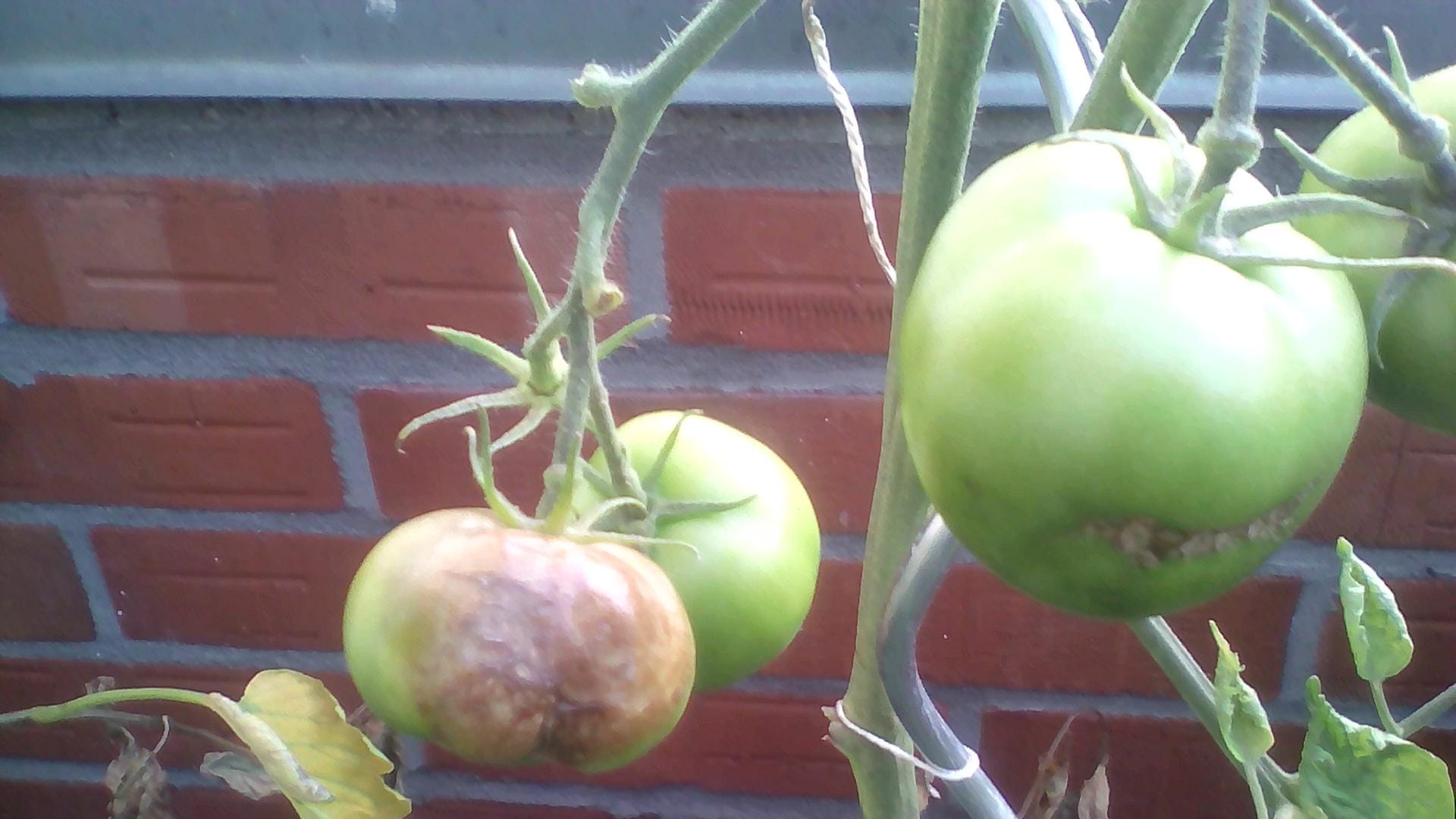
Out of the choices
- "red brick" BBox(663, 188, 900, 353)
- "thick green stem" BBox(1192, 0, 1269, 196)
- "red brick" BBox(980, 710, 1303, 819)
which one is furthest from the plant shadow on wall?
"red brick" BBox(980, 710, 1303, 819)

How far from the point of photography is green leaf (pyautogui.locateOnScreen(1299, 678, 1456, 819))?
0.54 ft

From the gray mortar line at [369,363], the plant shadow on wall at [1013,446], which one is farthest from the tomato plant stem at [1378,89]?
the gray mortar line at [369,363]

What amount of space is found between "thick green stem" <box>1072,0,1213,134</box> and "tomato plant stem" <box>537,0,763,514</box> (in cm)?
6

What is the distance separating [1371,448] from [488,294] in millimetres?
374

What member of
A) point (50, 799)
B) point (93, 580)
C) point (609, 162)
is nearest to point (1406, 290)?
point (609, 162)

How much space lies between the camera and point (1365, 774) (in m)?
0.17

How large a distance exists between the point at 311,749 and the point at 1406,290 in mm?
225

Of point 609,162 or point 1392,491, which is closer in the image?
point 609,162

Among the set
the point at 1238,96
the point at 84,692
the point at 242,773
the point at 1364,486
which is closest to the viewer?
the point at 1238,96

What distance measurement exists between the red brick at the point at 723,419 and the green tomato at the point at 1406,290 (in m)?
0.29

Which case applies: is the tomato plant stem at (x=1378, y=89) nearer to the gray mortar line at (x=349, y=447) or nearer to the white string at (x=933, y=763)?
the white string at (x=933, y=763)

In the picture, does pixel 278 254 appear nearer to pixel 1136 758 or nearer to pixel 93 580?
pixel 93 580

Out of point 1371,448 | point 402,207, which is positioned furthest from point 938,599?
point 402,207

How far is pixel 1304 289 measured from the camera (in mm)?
130
